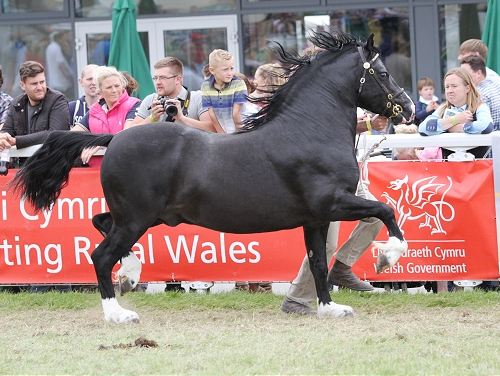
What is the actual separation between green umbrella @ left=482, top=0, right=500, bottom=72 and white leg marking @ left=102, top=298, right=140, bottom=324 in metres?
5.62

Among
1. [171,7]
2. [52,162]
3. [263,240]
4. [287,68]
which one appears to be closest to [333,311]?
[263,240]

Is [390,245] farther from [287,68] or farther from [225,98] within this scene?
Answer: [225,98]

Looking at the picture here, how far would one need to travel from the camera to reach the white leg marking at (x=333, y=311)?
6.85 m

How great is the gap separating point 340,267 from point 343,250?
146 millimetres

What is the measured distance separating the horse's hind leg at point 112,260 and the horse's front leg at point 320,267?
1331 mm

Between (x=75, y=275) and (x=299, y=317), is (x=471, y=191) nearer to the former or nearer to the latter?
(x=299, y=317)

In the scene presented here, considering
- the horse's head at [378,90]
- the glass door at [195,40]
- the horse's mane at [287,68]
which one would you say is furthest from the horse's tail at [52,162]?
the glass door at [195,40]

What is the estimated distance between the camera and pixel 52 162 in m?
7.14

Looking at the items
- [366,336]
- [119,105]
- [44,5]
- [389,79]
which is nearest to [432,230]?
[389,79]

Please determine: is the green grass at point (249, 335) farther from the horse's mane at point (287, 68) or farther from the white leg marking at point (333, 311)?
the horse's mane at point (287, 68)

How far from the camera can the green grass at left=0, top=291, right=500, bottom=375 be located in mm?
5188

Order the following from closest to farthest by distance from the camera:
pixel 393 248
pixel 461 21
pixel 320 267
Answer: pixel 393 248 → pixel 320 267 → pixel 461 21

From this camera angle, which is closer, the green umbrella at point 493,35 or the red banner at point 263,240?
the red banner at point 263,240

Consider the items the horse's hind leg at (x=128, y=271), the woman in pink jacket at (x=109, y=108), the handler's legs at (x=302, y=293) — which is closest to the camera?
the horse's hind leg at (x=128, y=271)
